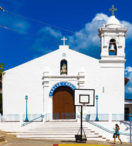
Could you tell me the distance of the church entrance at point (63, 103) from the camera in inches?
1006

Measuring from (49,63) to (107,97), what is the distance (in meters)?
6.07

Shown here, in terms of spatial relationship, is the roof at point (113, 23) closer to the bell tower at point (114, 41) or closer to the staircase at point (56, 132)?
the bell tower at point (114, 41)

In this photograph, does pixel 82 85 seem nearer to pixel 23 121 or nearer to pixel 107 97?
pixel 107 97

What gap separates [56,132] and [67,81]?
623 centimetres

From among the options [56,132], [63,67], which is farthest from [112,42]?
[56,132]

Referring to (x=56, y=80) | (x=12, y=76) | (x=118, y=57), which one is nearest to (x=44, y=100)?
(x=56, y=80)

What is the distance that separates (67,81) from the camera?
2559 cm

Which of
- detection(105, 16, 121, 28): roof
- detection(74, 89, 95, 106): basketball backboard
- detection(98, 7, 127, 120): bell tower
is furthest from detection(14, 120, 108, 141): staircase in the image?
detection(105, 16, 121, 28): roof

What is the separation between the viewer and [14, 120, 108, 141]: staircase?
1983 centimetres

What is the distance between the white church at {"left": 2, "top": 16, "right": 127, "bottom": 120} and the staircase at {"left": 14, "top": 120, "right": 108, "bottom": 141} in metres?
2.86

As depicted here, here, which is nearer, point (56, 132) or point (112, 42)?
point (56, 132)

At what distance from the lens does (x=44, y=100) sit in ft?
83.1

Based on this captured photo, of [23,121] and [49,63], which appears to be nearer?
[23,121]

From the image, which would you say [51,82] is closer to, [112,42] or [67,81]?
[67,81]
